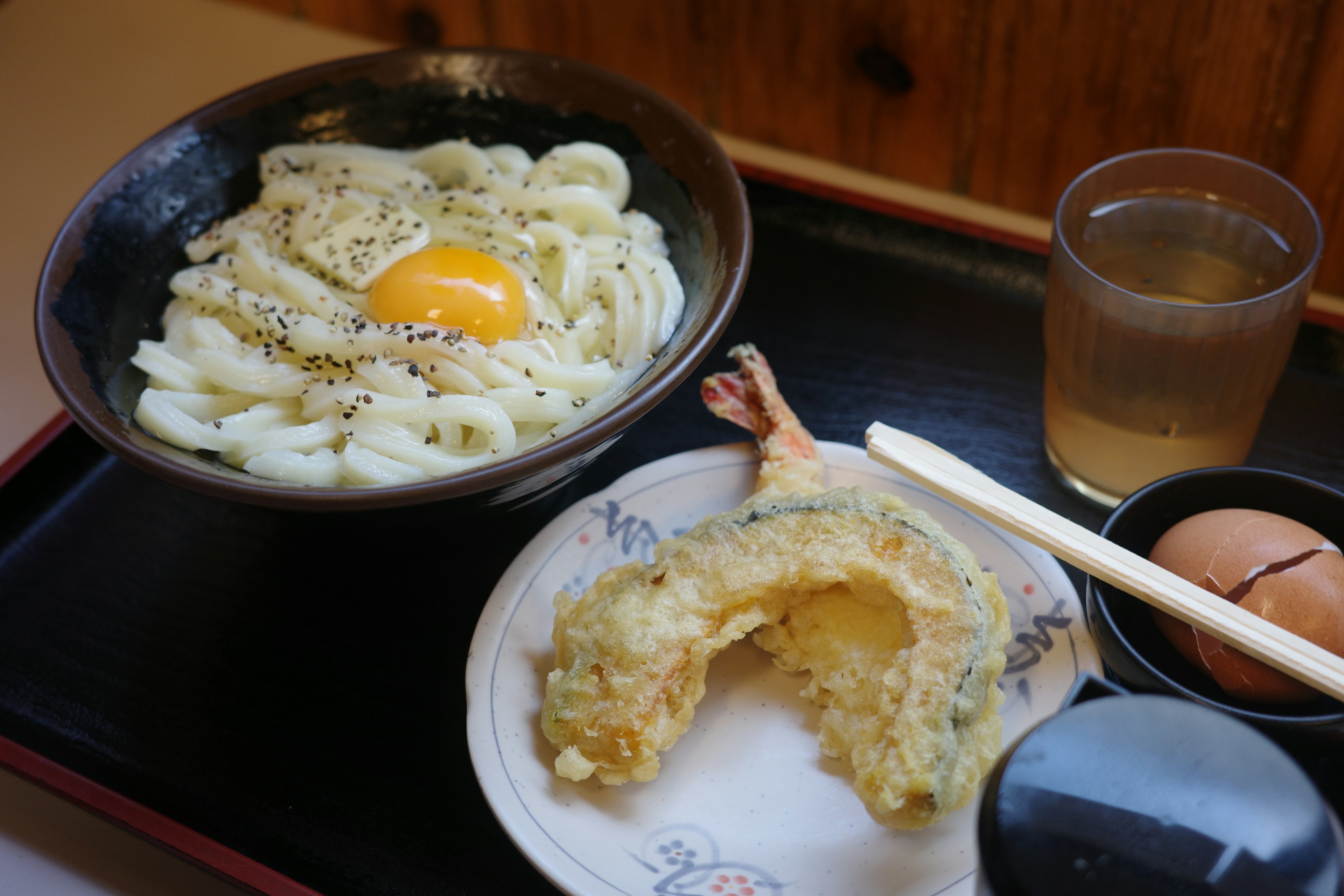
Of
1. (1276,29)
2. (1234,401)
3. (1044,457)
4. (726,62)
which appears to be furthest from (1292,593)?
(726,62)

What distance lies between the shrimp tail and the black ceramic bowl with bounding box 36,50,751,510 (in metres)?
0.13

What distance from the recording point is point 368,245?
2.15m

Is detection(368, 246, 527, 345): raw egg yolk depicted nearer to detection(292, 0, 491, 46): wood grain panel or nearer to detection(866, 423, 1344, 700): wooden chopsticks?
detection(866, 423, 1344, 700): wooden chopsticks

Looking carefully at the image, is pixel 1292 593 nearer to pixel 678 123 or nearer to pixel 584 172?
pixel 678 123

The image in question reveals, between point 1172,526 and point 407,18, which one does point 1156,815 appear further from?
point 407,18

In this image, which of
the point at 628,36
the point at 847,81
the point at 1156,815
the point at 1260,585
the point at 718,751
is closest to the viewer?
the point at 1156,815

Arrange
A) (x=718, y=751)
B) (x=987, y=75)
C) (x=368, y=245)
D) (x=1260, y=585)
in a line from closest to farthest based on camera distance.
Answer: (x=1260, y=585) → (x=718, y=751) → (x=368, y=245) → (x=987, y=75)

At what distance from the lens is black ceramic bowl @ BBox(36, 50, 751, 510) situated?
1.65 m

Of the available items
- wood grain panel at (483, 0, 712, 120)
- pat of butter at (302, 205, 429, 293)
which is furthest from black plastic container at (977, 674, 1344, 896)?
wood grain panel at (483, 0, 712, 120)

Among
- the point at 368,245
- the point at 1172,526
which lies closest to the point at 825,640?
the point at 1172,526

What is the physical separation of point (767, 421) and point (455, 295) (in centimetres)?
65

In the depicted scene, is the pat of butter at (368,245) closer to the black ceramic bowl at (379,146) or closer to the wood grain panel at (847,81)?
the black ceramic bowl at (379,146)

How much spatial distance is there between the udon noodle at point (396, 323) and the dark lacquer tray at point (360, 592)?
177mm

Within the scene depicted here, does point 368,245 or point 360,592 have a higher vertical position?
point 368,245
